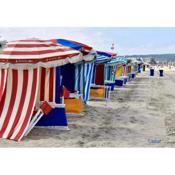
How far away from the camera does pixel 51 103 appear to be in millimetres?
7570

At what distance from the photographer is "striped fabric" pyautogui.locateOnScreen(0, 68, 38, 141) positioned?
23.0 feet

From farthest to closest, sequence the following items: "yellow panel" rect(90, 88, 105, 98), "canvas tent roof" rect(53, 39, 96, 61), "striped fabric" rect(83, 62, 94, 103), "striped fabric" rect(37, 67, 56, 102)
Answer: "yellow panel" rect(90, 88, 105, 98) < "striped fabric" rect(83, 62, 94, 103) < "canvas tent roof" rect(53, 39, 96, 61) < "striped fabric" rect(37, 67, 56, 102)

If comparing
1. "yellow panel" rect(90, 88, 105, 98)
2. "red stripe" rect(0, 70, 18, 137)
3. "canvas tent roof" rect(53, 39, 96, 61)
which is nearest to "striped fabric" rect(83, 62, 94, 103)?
Result: "yellow panel" rect(90, 88, 105, 98)

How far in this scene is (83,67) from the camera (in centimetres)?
1126

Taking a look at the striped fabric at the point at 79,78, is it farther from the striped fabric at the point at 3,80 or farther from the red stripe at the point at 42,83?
the striped fabric at the point at 3,80

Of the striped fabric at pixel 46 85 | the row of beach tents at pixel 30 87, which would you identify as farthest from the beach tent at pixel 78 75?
the striped fabric at pixel 46 85

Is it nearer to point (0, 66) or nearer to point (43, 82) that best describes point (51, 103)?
point (43, 82)

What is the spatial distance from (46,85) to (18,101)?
0.72 metres

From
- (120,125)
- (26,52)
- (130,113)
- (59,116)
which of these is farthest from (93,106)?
(26,52)

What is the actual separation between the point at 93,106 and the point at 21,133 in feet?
15.1

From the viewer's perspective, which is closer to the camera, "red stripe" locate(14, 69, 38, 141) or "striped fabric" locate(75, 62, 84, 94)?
"red stripe" locate(14, 69, 38, 141)

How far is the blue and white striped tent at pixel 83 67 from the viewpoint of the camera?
31.5 ft

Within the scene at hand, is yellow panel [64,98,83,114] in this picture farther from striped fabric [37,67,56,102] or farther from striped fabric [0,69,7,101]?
striped fabric [0,69,7,101]

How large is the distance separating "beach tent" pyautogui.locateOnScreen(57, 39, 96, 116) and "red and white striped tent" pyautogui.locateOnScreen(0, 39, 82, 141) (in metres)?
1.78
